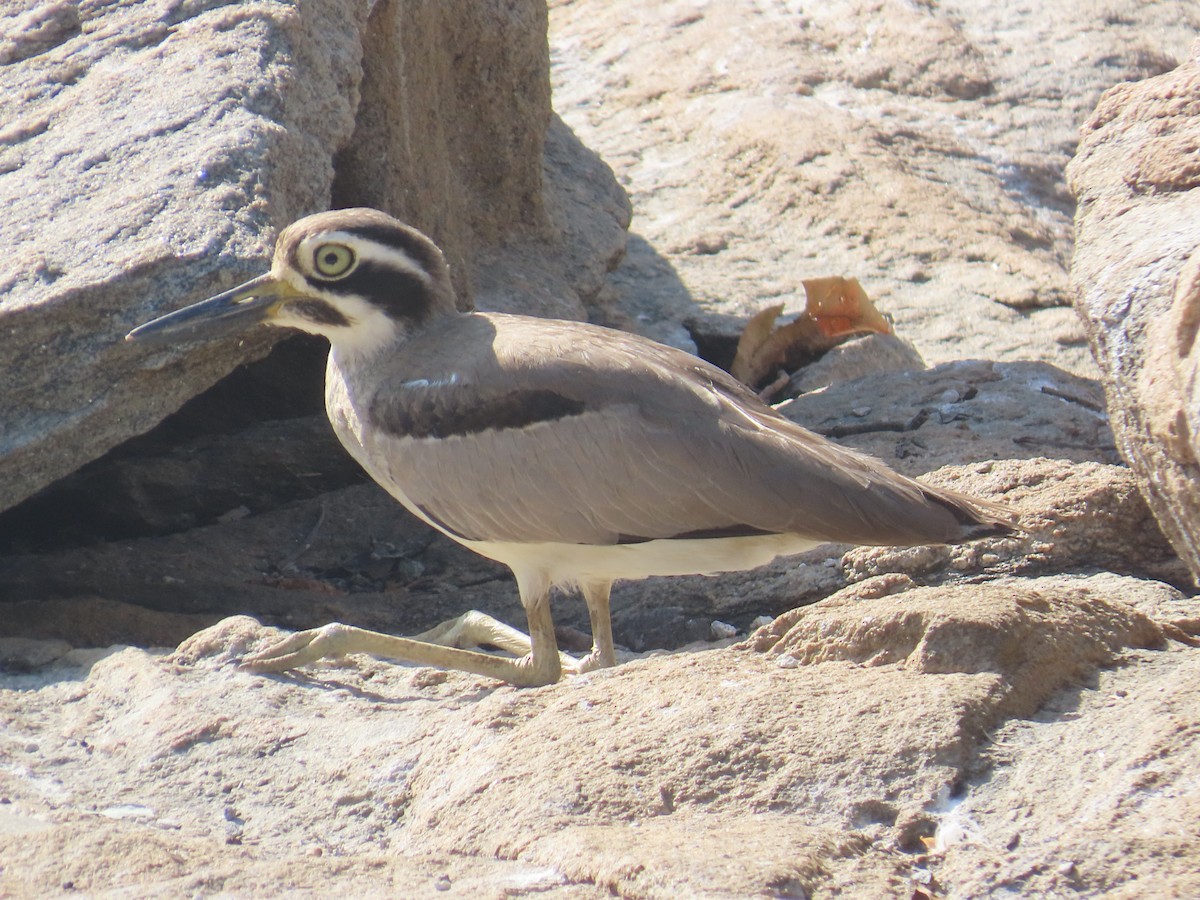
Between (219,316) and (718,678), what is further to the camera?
(219,316)

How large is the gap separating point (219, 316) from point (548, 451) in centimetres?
114

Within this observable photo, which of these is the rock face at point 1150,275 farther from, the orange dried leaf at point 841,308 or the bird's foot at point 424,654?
the orange dried leaf at point 841,308

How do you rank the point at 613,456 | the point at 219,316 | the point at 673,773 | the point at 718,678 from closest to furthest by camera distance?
the point at 673,773 → the point at 718,678 → the point at 613,456 → the point at 219,316

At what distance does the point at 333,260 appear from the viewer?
4938mm

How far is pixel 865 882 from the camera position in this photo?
2.85 meters

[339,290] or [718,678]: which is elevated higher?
[339,290]

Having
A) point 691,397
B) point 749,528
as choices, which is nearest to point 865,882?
point 749,528

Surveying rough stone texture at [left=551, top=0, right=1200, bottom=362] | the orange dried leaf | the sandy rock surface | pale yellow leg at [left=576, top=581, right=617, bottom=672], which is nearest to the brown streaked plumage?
pale yellow leg at [left=576, top=581, right=617, bottom=672]

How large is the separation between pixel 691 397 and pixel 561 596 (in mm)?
1750

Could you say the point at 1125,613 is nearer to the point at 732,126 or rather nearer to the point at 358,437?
the point at 358,437

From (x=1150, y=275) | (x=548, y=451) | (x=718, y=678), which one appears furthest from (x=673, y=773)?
(x=1150, y=275)

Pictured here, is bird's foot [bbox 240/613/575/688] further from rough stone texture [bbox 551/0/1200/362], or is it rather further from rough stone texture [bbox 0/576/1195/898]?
rough stone texture [bbox 551/0/1200/362]

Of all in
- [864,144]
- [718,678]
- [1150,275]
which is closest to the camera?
[718,678]

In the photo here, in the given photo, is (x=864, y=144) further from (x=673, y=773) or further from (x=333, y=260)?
(x=673, y=773)
